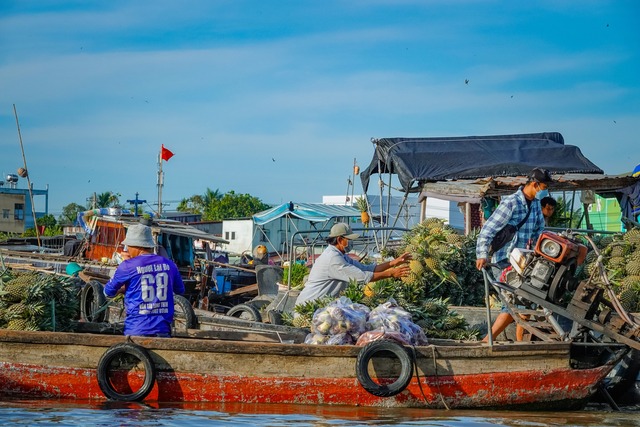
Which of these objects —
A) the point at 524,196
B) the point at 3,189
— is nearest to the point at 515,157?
the point at 524,196

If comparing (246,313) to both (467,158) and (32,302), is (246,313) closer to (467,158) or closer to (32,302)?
(32,302)

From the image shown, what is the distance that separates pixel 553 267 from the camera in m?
6.76

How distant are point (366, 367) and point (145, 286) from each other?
2069 mm

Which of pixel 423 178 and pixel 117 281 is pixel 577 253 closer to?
pixel 117 281

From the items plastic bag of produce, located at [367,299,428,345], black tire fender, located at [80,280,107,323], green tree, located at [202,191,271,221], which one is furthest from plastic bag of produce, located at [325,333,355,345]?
green tree, located at [202,191,271,221]

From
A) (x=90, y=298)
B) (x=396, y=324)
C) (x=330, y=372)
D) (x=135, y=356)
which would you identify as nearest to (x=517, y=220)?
(x=396, y=324)

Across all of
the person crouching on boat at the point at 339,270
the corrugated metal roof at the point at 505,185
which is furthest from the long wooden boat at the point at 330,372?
the corrugated metal roof at the point at 505,185

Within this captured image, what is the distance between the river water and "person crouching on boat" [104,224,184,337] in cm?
75

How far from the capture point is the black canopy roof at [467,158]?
14625 millimetres

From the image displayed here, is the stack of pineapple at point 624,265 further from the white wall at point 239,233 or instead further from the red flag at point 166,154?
the white wall at point 239,233

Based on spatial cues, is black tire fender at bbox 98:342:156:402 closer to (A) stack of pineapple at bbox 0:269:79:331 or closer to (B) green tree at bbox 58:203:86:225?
(A) stack of pineapple at bbox 0:269:79:331

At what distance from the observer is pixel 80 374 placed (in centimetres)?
712

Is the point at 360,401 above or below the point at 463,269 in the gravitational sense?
below

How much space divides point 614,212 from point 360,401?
20.3 m
